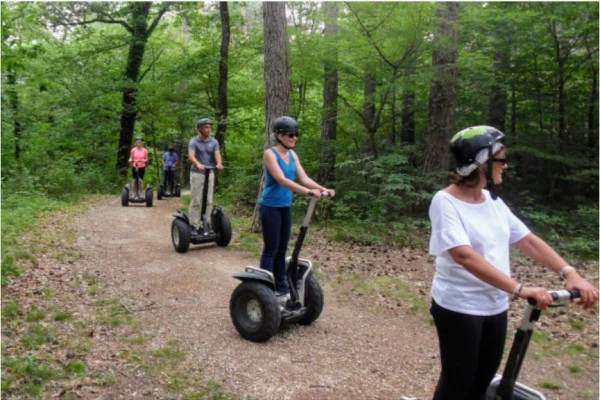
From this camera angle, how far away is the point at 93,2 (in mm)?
18375

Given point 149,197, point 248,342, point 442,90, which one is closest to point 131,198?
point 149,197

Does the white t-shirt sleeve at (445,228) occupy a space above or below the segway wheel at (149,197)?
above

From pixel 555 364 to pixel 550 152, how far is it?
7278 millimetres

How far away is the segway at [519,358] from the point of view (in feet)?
6.90

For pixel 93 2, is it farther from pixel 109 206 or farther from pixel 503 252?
pixel 503 252

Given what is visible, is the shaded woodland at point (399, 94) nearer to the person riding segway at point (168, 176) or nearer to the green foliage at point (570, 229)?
Answer: the green foliage at point (570, 229)

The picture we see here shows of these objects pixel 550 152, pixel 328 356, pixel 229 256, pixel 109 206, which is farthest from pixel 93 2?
pixel 328 356

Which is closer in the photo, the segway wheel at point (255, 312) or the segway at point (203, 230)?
the segway wheel at point (255, 312)

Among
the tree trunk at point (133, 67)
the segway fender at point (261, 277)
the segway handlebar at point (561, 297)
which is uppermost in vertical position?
the tree trunk at point (133, 67)

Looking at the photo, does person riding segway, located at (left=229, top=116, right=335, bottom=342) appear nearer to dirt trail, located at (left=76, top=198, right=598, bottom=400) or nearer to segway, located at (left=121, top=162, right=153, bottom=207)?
dirt trail, located at (left=76, top=198, right=598, bottom=400)

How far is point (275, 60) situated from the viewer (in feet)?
28.1

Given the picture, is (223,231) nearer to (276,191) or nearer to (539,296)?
(276,191)

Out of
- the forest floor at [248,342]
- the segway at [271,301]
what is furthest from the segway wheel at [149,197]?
the segway at [271,301]

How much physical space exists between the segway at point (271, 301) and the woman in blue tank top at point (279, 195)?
0.11m
